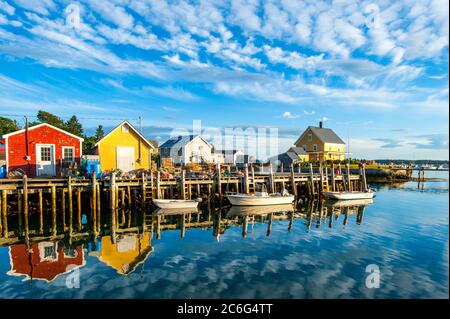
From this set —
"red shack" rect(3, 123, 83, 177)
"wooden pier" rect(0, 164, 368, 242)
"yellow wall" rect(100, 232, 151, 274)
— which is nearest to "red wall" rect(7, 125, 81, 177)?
"red shack" rect(3, 123, 83, 177)

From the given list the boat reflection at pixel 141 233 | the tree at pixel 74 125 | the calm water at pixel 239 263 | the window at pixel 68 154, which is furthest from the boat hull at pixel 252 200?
the tree at pixel 74 125

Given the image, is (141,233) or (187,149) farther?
(187,149)

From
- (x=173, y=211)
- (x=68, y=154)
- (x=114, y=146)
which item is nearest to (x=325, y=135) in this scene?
(x=114, y=146)

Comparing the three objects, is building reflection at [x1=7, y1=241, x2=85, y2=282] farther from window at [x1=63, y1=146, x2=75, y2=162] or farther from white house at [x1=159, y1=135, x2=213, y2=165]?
white house at [x1=159, y1=135, x2=213, y2=165]

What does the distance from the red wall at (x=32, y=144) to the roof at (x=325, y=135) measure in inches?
1995

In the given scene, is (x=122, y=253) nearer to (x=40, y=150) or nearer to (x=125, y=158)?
(x=40, y=150)

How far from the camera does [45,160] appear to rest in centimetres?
2752

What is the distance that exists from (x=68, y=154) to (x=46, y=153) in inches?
67.0

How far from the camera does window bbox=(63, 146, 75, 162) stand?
1115 inches

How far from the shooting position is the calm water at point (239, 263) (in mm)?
10695

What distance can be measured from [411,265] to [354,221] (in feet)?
32.4

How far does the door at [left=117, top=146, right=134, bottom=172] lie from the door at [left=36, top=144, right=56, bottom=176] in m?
5.86
